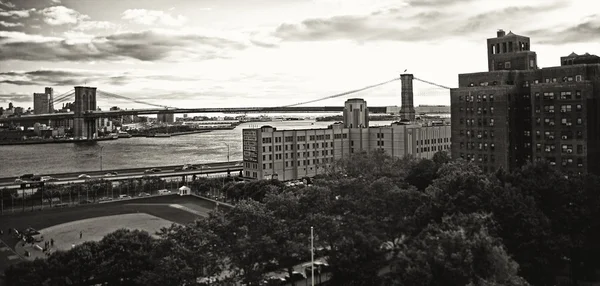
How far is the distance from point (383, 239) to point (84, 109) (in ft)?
579

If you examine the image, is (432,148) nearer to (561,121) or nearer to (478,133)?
(478,133)

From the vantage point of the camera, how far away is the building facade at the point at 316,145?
67312 millimetres

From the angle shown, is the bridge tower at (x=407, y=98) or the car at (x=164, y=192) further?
the bridge tower at (x=407, y=98)

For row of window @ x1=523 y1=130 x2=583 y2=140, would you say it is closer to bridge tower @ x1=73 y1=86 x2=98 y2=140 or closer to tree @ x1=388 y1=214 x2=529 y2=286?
tree @ x1=388 y1=214 x2=529 y2=286

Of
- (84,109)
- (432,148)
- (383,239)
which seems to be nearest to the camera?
(383,239)

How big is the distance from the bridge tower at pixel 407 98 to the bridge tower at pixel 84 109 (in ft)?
360

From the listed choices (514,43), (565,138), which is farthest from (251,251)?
(514,43)

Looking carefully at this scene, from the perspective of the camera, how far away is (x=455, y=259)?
18.3 metres

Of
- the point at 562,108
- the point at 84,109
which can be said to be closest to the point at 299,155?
the point at 562,108

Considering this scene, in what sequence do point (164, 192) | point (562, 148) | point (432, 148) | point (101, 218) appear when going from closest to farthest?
point (562, 148) → point (101, 218) → point (164, 192) → point (432, 148)

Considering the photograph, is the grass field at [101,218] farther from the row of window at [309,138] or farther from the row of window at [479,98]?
the row of window at [479,98]

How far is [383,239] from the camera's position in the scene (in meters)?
26.5

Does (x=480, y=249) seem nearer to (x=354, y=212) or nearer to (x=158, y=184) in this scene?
(x=354, y=212)

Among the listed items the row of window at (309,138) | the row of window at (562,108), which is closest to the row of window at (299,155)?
the row of window at (309,138)
